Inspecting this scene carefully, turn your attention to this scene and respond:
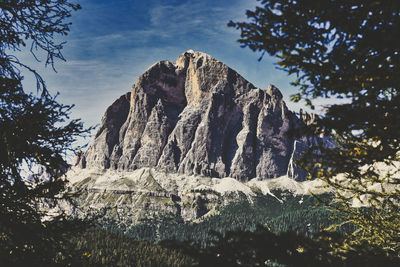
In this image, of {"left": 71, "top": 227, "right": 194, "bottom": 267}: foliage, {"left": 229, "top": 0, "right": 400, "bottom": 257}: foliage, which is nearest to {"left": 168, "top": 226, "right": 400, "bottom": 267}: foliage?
{"left": 229, "top": 0, "right": 400, "bottom": 257}: foliage

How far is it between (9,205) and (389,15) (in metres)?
10.00

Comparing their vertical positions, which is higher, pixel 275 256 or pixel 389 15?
pixel 389 15

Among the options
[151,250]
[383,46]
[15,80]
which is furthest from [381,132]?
[151,250]

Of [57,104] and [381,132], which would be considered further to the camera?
[57,104]

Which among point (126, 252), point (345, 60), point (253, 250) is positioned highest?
point (345, 60)

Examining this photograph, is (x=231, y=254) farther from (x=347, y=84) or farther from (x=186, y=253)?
(x=347, y=84)

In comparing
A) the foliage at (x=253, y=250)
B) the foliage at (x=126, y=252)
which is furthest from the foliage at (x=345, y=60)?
the foliage at (x=126, y=252)

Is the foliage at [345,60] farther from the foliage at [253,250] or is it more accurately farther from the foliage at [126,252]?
the foliage at [126,252]

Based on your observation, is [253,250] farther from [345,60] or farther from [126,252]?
[126,252]

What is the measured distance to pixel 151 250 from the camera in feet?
313

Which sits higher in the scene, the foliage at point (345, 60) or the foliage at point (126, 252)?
the foliage at point (345, 60)

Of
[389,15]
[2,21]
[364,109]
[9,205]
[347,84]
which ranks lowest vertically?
[9,205]

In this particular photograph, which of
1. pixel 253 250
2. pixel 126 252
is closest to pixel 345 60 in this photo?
pixel 253 250

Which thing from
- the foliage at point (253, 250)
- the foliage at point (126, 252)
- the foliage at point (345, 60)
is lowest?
the foliage at point (126, 252)
